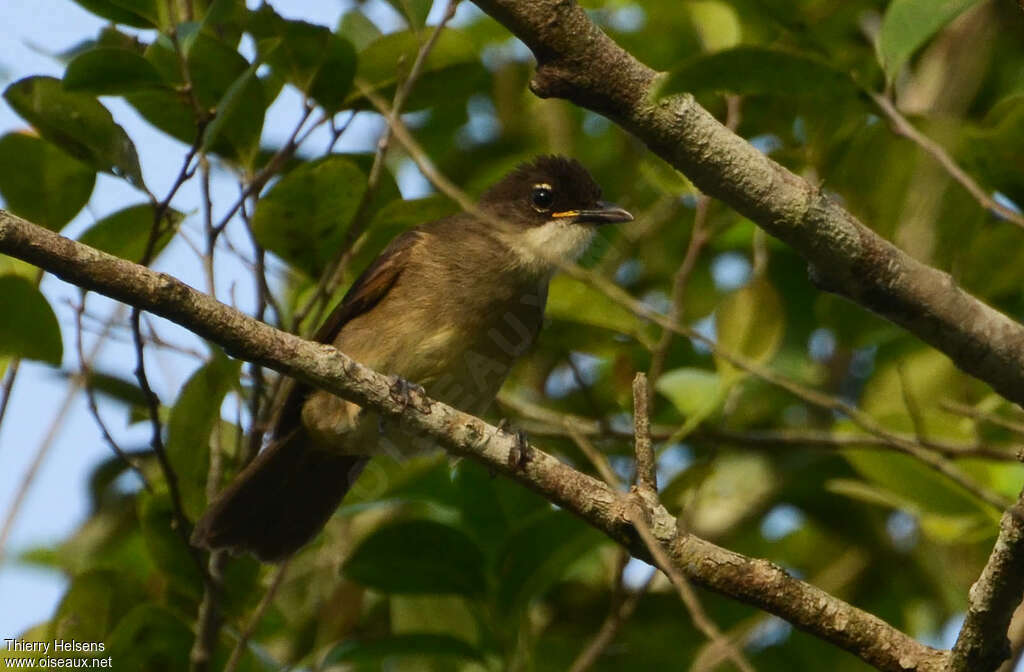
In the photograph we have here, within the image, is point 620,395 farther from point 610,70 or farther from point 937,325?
point 610,70

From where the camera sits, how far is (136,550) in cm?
487

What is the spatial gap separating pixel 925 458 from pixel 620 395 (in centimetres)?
118

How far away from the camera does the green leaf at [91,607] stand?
416 centimetres

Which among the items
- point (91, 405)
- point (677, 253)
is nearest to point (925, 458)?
point (677, 253)

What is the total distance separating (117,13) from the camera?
3.98 meters

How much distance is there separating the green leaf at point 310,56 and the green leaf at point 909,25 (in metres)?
1.61

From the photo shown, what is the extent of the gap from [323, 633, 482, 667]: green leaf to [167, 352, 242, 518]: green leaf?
0.70 metres

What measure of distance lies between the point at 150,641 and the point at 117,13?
190 cm

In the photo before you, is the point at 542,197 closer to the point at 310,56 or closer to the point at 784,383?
the point at 310,56

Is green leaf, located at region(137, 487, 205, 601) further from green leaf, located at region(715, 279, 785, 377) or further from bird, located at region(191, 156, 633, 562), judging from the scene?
green leaf, located at region(715, 279, 785, 377)

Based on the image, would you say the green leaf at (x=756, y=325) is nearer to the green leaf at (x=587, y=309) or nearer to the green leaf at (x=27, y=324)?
the green leaf at (x=587, y=309)

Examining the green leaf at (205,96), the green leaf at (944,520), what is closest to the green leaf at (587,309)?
the green leaf at (944,520)

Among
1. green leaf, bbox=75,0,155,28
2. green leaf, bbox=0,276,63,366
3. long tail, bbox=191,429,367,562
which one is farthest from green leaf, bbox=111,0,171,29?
long tail, bbox=191,429,367,562

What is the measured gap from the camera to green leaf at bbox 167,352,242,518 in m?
4.09
